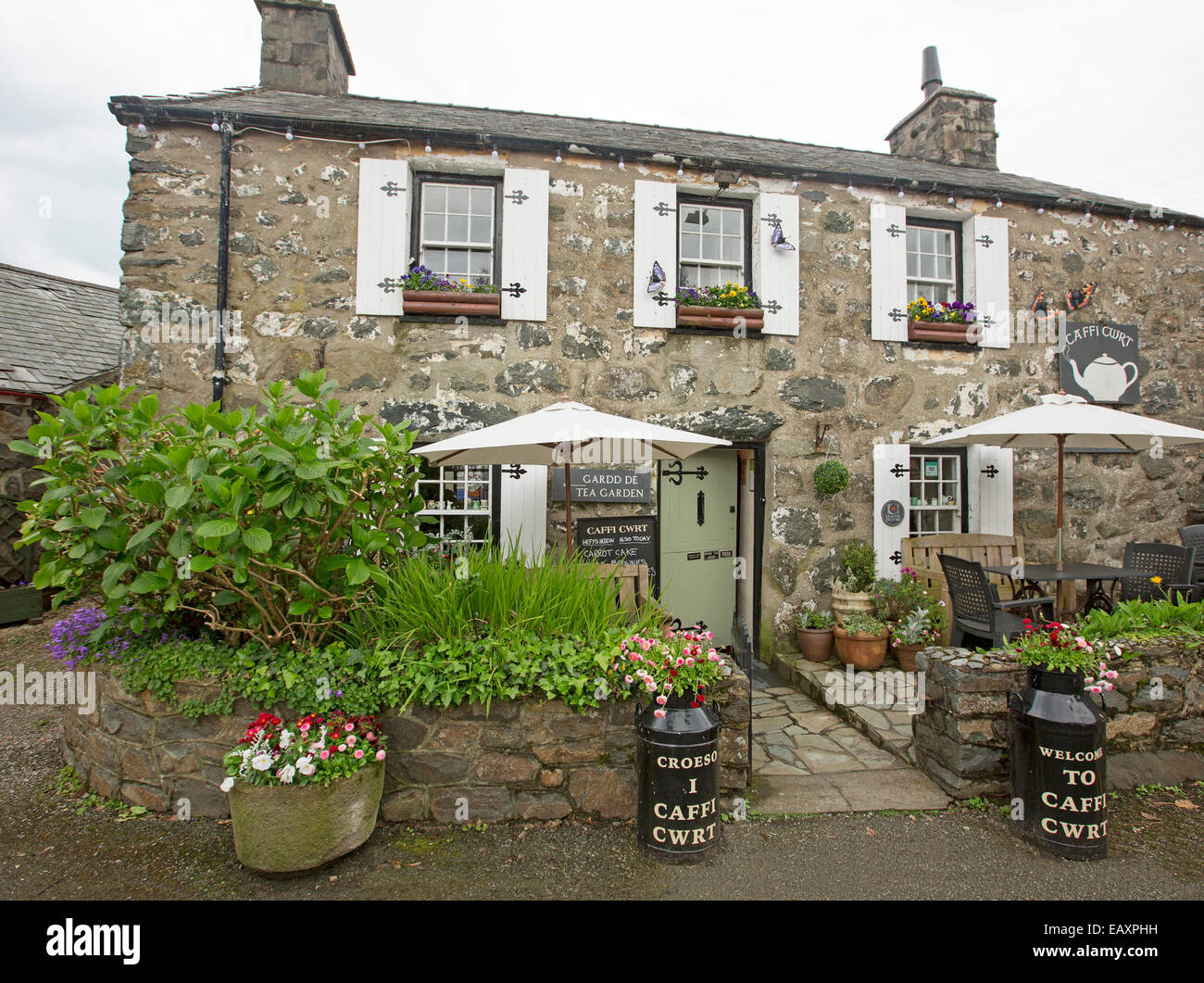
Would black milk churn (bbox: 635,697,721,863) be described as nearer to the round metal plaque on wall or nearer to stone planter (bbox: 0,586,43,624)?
the round metal plaque on wall

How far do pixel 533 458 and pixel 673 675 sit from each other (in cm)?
247

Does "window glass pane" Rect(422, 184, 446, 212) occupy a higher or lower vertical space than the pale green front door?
higher

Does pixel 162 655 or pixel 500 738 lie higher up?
pixel 162 655

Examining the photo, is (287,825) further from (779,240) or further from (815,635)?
(779,240)

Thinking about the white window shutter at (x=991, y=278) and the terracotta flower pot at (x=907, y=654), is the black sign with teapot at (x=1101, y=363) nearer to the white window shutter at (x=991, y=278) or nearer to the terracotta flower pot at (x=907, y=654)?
the white window shutter at (x=991, y=278)

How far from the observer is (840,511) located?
22.6ft

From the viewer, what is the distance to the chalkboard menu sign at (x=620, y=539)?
245 inches

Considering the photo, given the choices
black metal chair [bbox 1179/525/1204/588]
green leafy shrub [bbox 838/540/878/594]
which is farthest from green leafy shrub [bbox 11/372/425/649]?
black metal chair [bbox 1179/525/1204/588]

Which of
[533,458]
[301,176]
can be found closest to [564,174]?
[301,176]

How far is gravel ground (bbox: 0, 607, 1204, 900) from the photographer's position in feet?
9.79

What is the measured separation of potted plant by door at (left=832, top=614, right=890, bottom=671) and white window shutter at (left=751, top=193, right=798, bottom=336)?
3.16 meters

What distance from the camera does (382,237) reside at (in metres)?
6.19

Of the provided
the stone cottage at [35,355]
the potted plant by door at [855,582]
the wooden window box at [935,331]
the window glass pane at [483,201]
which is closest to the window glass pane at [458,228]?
the window glass pane at [483,201]
